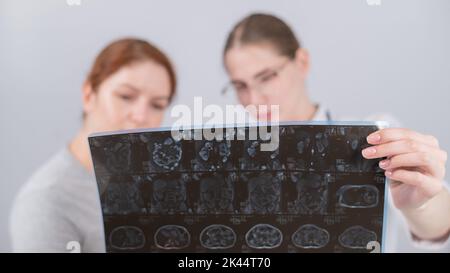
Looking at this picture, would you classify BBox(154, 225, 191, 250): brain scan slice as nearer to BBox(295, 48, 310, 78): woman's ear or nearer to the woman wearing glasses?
the woman wearing glasses

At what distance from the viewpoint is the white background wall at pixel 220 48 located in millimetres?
1479

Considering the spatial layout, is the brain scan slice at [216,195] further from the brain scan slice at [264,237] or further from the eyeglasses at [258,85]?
the eyeglasses at [258,85]

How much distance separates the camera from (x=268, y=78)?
4.85 ft

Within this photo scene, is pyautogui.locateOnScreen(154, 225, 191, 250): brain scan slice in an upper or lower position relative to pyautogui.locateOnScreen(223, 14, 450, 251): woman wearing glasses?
lower

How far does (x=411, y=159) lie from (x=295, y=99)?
37 centimetres

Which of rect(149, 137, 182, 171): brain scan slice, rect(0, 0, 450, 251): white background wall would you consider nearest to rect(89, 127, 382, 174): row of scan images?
rect(149, 137, 182, 171): brain scan slice

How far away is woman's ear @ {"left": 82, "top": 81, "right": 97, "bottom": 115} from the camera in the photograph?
150 cm

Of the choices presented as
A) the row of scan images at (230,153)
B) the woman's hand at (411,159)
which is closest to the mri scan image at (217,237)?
the row of scan images at (230,153)

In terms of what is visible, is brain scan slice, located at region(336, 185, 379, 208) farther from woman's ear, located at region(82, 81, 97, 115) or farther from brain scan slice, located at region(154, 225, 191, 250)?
woman's ear, located at region(82, 81, 97, 115)

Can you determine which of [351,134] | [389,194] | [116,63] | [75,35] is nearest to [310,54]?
[351,134]

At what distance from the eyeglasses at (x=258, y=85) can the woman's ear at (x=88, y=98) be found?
398 millimetres

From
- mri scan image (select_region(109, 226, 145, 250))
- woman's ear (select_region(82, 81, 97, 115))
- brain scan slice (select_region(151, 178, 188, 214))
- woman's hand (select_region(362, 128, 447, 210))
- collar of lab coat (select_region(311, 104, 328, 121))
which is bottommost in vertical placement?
mri scan image (select_region(109, 226, 145, 250))

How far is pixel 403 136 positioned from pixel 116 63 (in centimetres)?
87
